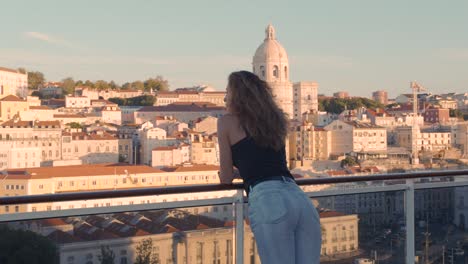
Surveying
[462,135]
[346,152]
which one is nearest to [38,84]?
[346,152]

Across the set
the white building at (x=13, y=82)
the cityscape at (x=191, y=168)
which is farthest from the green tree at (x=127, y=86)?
the white building at (x=13, y=82)

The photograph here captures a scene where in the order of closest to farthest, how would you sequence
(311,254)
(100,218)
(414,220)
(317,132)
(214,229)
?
(311,254) → (100,218) → (214,229) → (414,220) → (317,132)

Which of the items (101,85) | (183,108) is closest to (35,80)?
(101,85)

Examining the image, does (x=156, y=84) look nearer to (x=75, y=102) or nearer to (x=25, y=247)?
(x=75, y=102)

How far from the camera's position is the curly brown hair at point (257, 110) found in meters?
2.31

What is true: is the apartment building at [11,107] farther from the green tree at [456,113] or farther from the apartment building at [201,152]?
the green tree at [456,113]

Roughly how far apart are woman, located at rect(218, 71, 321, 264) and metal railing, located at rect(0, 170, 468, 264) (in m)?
0.32

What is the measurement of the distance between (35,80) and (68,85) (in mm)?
5957

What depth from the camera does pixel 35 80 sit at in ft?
372

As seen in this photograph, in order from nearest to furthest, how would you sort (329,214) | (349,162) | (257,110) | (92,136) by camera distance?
1. (257,110)
2. (329,214)
3. (349,162)
4. (92,136)

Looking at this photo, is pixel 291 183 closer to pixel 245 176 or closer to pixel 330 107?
pixel 245 176

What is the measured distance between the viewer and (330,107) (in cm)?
11425

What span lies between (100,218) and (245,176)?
0.53m

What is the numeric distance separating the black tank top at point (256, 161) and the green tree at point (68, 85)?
360 ft
